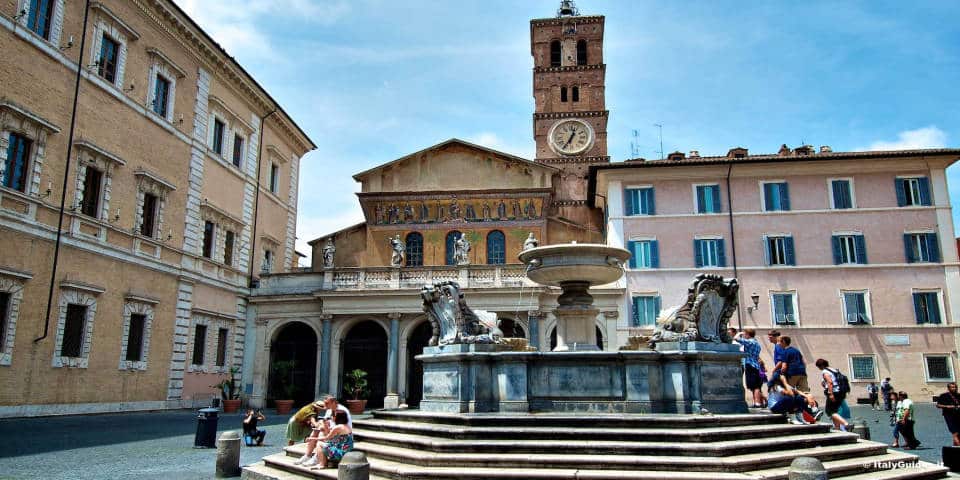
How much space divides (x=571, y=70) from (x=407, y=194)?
22874mm

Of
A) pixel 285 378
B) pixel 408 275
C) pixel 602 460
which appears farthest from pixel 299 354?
pixel 602 460

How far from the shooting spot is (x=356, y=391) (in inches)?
1009

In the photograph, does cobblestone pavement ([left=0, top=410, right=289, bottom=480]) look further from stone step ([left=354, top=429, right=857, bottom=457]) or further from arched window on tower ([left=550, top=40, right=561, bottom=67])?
arched window on tower ([left=550, top=40, right=561, bottom=67])

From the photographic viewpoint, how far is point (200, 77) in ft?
86.9

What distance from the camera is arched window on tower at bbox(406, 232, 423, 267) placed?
3216 centimetres

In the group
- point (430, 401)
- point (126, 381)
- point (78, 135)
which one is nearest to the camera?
point (430, 401)

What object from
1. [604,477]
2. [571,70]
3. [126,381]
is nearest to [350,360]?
[126,381]

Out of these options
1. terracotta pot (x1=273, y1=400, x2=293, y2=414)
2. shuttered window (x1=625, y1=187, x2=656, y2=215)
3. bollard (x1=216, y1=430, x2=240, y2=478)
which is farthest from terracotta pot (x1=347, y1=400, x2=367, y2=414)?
bollard (x1=216, y1=430, x2=240, y2=478)

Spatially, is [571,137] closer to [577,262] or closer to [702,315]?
[577,262]

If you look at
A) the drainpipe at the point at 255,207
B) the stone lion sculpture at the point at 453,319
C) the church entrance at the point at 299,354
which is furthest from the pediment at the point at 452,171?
the stone lion sculpture at the point at 453,319

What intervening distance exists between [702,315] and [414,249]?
23006 mm

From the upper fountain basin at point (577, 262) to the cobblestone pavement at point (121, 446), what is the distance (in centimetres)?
585

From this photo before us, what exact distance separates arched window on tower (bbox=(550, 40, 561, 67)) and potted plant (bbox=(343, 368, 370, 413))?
3226cm

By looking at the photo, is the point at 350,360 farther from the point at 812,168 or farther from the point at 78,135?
the point at 812,168
